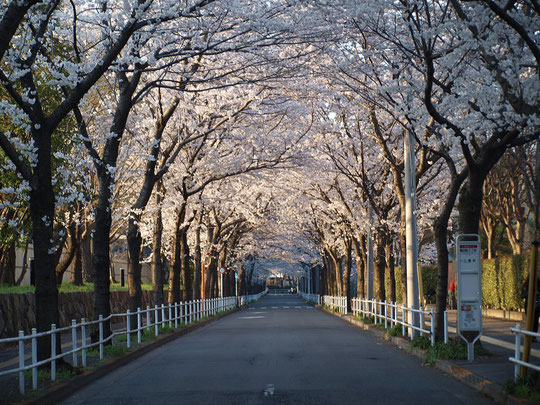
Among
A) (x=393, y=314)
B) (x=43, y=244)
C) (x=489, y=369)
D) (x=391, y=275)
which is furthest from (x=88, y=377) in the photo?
(x=391, y=275)

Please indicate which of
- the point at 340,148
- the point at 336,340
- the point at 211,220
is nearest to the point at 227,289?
the point at 211,220

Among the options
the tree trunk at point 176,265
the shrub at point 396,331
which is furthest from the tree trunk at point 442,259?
the tree trunk at point 176,265

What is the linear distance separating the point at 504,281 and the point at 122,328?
15157mm

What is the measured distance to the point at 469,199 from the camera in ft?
50.3

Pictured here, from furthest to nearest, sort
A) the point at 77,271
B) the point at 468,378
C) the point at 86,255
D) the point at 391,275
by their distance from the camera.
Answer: the point at 86,255 < the point at 77,271 < the point at 391,275 < the point at 468,378

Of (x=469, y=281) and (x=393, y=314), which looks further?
(x=393, y=314)

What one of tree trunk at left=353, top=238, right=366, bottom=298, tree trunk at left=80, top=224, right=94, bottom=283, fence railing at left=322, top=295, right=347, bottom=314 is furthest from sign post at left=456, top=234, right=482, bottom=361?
tree trunk at left=80, top=224, right=94, bottom=283

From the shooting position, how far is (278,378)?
12.9 m

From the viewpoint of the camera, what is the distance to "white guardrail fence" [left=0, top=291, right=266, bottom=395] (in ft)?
35.7

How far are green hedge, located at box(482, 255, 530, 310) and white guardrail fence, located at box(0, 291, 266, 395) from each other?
12.6 meters

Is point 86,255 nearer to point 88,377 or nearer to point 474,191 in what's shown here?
point 88,377

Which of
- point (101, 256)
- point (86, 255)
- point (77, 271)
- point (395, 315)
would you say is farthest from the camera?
point (86, 255)

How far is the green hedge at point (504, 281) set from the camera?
90.3 feet

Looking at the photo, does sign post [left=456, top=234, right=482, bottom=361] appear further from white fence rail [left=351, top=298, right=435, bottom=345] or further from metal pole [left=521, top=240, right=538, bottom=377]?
metal pole [left=521, top=240, right=538, bottom=377]
